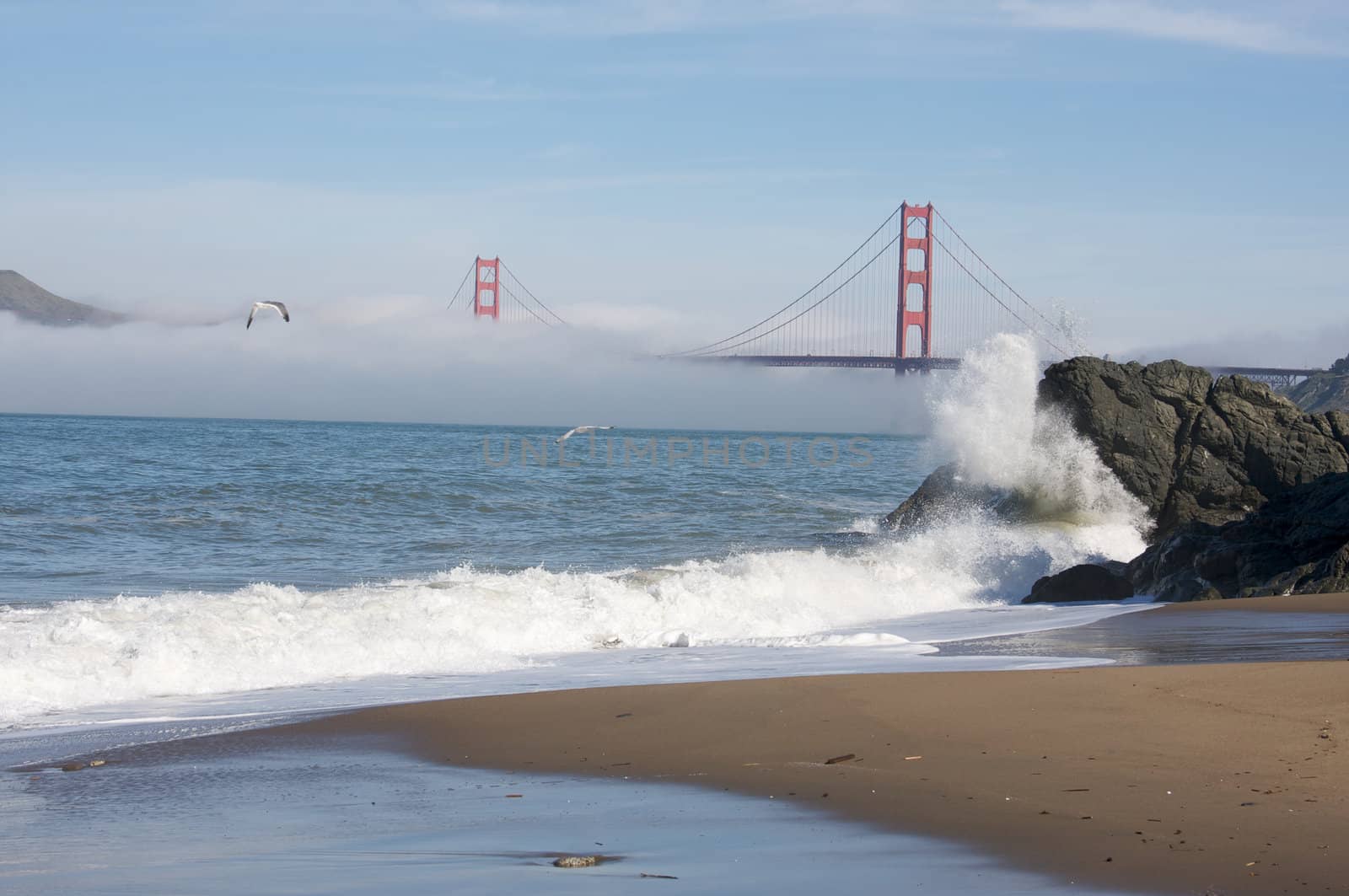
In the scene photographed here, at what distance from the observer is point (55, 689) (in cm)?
571

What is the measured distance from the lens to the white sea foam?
619cm

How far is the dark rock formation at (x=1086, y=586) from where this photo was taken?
9797 mm

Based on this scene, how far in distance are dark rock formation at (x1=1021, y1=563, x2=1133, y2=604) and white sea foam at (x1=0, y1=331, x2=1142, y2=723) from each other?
2.81ft

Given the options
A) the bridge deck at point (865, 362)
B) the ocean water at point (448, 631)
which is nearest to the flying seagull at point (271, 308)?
the ocean water at point (448, 631)

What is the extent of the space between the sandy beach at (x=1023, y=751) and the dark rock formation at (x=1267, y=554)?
13.1 ft

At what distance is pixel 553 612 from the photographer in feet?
27.9

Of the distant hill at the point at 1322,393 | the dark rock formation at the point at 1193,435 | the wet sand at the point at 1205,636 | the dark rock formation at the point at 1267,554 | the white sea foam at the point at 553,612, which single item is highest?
the distant hill at the point at 1322,393

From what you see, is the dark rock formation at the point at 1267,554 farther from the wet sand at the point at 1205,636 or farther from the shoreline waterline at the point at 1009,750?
the shoreline waterline at the point at 1009,750

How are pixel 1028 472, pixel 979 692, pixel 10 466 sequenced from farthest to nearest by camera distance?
pixel 10 466
pixel 1028 472
pixel 979 692

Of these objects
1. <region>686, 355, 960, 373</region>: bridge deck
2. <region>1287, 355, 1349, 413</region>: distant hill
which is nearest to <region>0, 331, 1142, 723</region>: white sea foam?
<region>686, 355, 960, 373</region>: bridge deck

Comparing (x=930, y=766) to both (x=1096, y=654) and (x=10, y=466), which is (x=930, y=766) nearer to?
(x=1096, y=654)

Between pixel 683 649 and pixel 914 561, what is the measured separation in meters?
5.65

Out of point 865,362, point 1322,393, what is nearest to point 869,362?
point 865,362

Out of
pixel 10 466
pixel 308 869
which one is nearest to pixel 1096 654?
pixel 308 869
